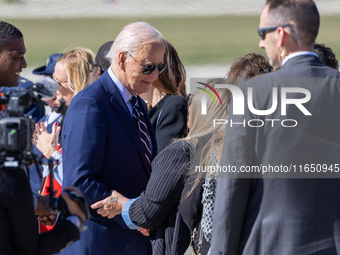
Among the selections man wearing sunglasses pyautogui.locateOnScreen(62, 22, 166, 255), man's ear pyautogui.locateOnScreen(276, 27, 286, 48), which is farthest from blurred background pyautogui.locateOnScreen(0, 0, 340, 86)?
man's ear pyautogui.locateOnScreen(276, 27, 286, 48)

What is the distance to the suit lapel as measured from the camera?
8.73 feet

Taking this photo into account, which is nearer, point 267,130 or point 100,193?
point 267,130

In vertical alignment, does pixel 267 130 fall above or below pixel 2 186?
above

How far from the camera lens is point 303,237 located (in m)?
1.88

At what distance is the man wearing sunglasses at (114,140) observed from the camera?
2518mm

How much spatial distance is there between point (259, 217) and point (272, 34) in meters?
0.76

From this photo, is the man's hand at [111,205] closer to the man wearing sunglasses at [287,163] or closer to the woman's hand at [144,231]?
the woman's hand at [144,231]

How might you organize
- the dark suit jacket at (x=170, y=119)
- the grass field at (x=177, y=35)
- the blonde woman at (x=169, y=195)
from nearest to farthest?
the blonde woman at (x=169, y=195) < the dark suit jacket at (x=170, y=119) < the grass field at (x=177, y=35)

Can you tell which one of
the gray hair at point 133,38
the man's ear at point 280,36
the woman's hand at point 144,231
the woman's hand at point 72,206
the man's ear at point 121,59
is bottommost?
the woman's hand at point 144,231

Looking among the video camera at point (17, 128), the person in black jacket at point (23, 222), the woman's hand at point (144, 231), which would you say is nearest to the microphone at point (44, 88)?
the video camera at point (17, 128)

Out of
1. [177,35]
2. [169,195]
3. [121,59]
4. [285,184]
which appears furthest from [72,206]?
[177,35]

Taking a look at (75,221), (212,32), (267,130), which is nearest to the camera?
(75,221)

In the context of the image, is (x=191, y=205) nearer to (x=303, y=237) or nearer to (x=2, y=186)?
(x=303, y=237)

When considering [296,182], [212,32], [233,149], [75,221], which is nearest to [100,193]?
[75,221]
